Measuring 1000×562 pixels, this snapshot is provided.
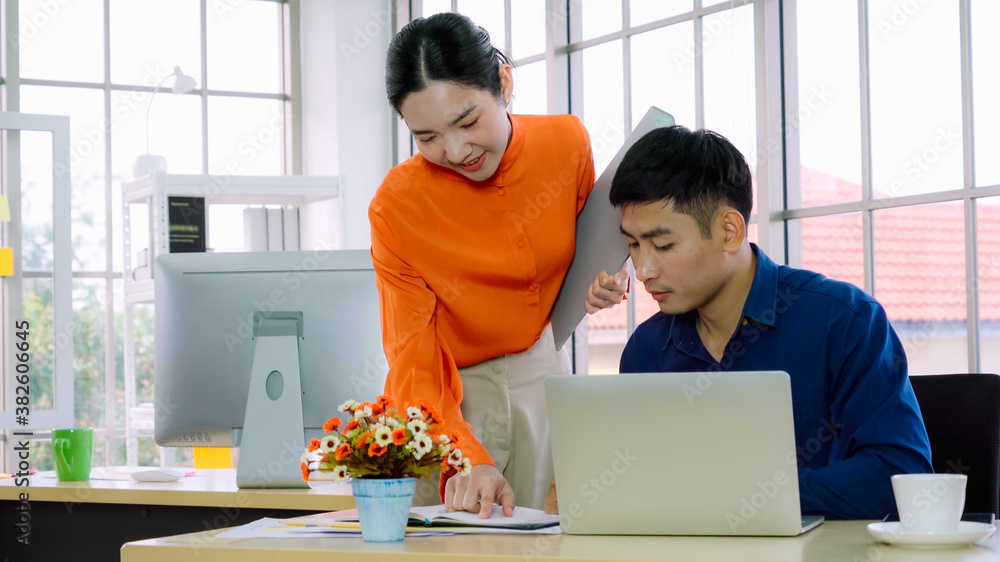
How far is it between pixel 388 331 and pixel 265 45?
3.74 meters

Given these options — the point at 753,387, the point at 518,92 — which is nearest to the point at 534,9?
the point at 518,92

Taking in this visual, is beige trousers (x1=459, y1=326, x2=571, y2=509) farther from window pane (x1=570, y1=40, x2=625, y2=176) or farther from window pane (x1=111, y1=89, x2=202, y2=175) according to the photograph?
window pane (x1=111, y1=89, x2=202, y2=175)

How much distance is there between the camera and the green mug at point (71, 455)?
2375mm

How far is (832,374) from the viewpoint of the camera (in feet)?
4.80

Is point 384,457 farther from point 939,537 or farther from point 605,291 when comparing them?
point 939,537

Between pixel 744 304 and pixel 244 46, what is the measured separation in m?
4.03

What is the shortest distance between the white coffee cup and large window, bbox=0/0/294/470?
13.2 feet

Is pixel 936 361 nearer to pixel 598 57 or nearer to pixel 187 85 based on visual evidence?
pixel 598 57

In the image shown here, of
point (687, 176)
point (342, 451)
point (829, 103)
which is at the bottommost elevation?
point (342, 451)

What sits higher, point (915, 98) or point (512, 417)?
point (915, 98)

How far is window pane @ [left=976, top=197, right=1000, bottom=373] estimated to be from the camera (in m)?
2.71

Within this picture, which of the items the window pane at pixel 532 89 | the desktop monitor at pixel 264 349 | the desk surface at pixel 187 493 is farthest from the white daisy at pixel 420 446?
the window pane at pixel 532 89

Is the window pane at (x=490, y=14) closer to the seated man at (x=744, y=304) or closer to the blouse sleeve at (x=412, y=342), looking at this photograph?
the blouse sleeve at (x=412, y=342)

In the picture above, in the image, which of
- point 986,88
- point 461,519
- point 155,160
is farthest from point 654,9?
point 461,519
